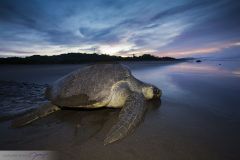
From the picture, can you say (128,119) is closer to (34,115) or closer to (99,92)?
(99,92)

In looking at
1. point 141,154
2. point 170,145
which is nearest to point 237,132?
point 170,145

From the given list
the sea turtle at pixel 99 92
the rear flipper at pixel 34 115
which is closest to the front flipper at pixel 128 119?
the sea turtle at pixel 99 92

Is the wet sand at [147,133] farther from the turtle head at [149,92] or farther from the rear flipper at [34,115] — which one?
the turtle head at [149,92]

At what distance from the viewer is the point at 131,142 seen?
5.64 ft

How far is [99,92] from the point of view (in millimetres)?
2639

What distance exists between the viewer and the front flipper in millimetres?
1776

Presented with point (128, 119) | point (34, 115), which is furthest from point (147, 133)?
point (34, 115)

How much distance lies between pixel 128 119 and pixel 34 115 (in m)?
1.64

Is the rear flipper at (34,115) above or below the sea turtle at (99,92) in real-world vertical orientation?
below

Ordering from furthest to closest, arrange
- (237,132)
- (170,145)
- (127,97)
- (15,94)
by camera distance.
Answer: (15,94) → (127,97) → (237,132) → (170,145)

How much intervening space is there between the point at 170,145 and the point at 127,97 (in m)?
1.16

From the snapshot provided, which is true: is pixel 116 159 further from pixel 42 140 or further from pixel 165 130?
pixel 42 140

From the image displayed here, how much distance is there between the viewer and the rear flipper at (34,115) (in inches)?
90.3

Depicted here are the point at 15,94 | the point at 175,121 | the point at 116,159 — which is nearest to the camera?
the point at 116,159
